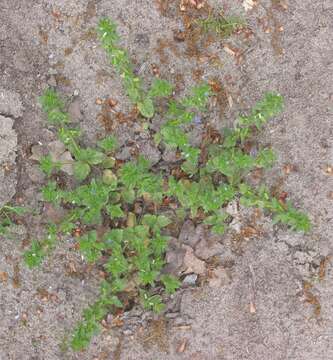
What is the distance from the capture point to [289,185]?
3.42 meters

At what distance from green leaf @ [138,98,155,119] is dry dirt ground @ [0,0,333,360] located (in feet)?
0.38

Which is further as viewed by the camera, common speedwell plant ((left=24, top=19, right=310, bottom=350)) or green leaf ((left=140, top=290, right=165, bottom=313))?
green leaf ((left=140, top=290, right=165, bottom=313))

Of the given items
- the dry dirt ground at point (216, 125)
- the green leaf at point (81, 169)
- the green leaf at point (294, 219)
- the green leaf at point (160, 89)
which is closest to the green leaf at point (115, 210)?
the green leaf at point (81, 169)

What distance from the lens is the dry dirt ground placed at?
11.2ft

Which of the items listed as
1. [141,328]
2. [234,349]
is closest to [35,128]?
[141,328]

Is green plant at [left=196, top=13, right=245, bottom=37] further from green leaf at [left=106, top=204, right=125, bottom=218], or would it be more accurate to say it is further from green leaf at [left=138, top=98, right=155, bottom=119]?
green leaf at [left=106, top=204, right=125, bottom=218]

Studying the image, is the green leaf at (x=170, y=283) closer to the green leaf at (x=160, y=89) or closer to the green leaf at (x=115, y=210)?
the green leaf at (x=115, y=210)

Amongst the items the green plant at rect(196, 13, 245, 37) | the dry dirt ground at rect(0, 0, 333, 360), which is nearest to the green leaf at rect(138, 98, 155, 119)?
the dry dirt ground at rect(0, 0, 333, 360)

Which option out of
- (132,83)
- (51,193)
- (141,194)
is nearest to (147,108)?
(132,83)

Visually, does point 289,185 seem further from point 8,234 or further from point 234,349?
point 8,234

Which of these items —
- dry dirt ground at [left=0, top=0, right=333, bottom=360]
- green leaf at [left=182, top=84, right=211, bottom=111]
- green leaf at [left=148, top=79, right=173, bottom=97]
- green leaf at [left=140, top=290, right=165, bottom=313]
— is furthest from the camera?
dry dirt ground at [left=0, top=0, right=333, bottom=360]

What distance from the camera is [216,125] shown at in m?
3.44

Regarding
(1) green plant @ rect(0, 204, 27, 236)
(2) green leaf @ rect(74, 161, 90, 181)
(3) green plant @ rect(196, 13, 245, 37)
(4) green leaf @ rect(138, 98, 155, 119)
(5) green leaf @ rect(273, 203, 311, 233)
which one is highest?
(3) green plant @ rect(196, 13, 245, 37)

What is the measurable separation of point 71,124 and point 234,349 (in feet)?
5.62
